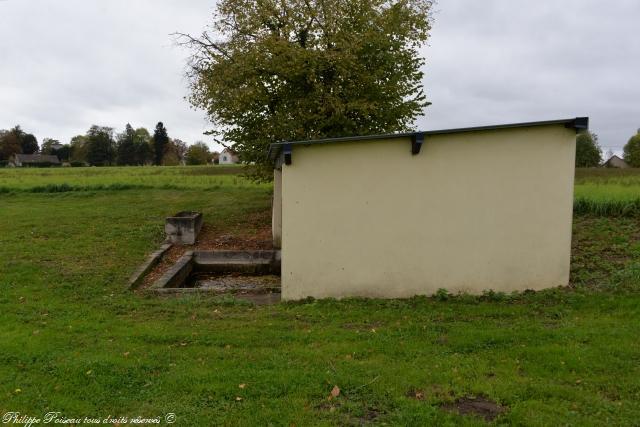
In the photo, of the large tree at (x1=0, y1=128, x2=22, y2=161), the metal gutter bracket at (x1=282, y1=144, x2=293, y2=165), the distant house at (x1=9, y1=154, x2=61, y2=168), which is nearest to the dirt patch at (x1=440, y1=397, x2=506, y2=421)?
the metal gutter bracket at (x1=282, y1=144, x2=293, y2=165)

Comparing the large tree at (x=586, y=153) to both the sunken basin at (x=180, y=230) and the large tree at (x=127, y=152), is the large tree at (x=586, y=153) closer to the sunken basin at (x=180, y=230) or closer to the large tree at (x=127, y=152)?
the sunken basin at (x=180, y=230)

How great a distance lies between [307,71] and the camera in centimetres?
1177

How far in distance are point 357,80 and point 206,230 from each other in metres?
6.27

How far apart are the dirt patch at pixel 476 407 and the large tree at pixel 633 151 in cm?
6033

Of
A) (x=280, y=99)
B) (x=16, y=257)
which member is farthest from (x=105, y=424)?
(x=280, y=99)

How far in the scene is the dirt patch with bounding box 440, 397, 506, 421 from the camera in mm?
3791

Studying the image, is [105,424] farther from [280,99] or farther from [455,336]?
[280,99]

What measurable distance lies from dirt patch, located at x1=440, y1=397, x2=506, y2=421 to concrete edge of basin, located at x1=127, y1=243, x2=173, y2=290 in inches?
251

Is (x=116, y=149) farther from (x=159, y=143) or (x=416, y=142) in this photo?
(x=416, y=142)

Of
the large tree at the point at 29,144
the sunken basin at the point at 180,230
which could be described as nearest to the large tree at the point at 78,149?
the large tree at the point at 29,144

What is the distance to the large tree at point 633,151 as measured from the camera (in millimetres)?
55406

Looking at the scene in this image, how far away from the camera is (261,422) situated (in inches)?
146

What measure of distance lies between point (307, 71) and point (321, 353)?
8418 millimetres

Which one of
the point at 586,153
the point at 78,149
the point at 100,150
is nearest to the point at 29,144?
the point at 78,149
